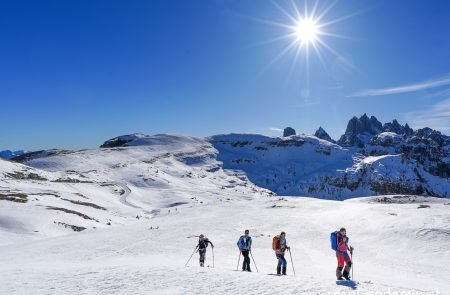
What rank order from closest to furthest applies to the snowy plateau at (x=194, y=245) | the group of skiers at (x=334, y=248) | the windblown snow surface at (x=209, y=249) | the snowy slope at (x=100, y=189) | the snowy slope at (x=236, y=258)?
the snowy slope at (x=236, y=258) → the windblown snow surface at (x=209, y=249) → the snowy plateau at (x=194, y=245) → the group of skiers at (x=334, y=248) → the snowy slope at (x=100, y=189)

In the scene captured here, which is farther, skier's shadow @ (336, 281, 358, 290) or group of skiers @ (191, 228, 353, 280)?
group of skiers @ (191, 228, 353, 280)

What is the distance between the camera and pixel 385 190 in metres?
187

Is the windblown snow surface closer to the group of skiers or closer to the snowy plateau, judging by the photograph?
the snowy plateau

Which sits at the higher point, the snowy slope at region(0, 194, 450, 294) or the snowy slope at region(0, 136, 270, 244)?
the snowy slope at region(0, 136, 270, 244)

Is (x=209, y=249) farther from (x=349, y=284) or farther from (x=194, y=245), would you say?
(x=349, y=284)

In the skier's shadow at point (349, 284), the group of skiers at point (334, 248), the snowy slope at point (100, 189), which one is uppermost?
the snowy slope at point (100, 189)

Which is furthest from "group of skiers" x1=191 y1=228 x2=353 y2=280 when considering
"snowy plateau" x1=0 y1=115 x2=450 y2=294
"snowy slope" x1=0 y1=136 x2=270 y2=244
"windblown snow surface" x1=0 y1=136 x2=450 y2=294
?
"snowy slope" x1=0 y1=136 x2=270 y2=244

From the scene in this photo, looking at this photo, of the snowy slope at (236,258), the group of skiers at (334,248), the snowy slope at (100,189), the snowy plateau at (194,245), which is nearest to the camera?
the snowy slope at (236,258)

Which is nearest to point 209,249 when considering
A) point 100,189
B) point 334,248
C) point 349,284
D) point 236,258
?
point 236,258

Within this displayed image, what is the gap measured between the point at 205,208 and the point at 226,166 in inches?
5153

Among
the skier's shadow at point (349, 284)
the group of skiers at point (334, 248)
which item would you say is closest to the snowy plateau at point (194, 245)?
the skier's shadow at point (349, 284)

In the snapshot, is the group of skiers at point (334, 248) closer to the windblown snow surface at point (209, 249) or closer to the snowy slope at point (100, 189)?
the windblown snow surface at point (209, 249)

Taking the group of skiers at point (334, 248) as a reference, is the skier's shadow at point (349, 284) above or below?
below

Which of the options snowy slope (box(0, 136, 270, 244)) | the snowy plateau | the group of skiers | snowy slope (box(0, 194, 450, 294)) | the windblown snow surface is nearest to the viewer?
snowy slope (box(0, 194, 450, 294))
